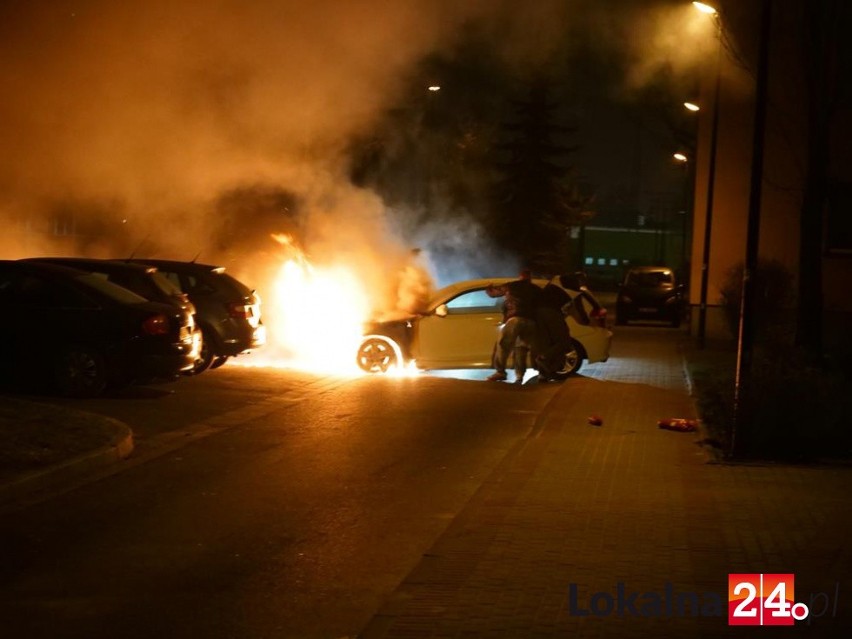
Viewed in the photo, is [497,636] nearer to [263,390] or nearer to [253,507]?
[253,507]

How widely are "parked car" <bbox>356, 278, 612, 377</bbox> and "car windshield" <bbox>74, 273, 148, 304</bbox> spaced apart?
401cm

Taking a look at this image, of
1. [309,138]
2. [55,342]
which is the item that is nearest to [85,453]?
[55,342]

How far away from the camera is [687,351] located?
2289 cm

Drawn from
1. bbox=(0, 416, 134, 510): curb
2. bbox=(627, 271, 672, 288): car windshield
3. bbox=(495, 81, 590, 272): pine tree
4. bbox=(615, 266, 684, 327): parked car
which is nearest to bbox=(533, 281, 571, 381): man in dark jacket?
bbox=(0, 416, 134, 510): curb

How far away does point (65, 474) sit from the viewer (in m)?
8.89

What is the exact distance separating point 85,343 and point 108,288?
774 millimetres

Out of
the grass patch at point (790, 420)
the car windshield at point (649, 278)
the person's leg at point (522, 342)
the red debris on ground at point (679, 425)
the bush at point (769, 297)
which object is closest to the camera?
the grass patch at point (790, 420)

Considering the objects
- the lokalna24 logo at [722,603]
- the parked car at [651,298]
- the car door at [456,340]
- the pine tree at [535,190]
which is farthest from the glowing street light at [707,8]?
the pine tree at [535,190]

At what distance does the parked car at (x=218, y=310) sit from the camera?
603 inches

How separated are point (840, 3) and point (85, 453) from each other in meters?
11.0

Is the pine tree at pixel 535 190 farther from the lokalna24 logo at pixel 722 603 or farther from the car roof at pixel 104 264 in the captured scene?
the lokalna24 logo at pixel 722 603

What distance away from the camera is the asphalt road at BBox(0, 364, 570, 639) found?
5750mm

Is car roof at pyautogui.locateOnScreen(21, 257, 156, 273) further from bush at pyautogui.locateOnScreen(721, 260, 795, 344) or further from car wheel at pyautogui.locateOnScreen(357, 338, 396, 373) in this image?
bush at pyautogui.locateOnScreen(721, 260, 795, 344)

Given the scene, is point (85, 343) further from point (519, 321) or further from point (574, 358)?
point (574, 358)
